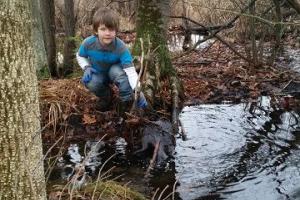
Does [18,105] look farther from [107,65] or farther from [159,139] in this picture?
[107,65]

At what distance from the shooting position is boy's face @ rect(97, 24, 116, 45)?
15.6 feet

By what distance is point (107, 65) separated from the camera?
526 cm

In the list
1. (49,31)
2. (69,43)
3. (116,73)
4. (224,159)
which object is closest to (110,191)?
(224,159)

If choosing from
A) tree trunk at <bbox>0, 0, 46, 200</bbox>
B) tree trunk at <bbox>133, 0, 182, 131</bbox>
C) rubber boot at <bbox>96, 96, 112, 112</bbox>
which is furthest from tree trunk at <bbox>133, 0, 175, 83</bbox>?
tree trunk at <bbox>0, 0, 46, 200</bbox>

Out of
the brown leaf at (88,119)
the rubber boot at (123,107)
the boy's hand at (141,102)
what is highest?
the boy's hand at (141,102)

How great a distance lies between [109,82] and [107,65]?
247mm

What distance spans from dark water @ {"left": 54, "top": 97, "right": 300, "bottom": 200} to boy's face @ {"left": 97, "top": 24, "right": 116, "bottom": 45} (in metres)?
1.11

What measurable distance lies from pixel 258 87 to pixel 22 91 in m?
5.30

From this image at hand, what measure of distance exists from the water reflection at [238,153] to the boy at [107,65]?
2.67 ft

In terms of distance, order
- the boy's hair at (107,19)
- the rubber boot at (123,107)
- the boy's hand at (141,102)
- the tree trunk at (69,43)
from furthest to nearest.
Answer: the tree trunk at (69,43) < the rubber boot at (123,107) < the boy's hand at (141,102) < the boy's hair at (107,19)

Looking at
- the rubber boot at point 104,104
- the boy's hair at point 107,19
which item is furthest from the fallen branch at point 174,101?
the boy's hair at point 107,19

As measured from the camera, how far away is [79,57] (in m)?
5.25

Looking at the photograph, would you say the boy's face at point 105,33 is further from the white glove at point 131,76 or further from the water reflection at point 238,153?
the water reflection at point 238,153

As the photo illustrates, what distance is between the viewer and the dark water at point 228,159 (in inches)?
160
